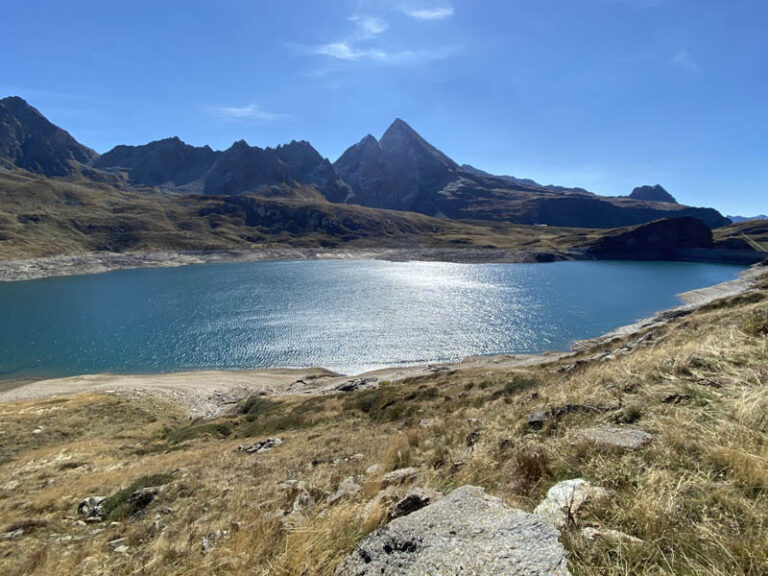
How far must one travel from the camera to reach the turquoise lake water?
166 ft

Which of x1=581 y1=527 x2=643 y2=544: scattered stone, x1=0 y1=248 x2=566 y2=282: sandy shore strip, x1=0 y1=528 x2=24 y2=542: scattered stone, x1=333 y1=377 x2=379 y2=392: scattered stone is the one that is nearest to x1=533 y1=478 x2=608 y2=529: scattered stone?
x1=581 y1=527 x2=643 y2=544: scattered stone

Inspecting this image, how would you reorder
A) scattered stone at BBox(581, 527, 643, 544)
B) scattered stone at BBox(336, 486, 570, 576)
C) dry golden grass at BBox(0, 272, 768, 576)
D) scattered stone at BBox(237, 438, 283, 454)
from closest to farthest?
scattered stone at BBox(336, 486, 570, 576), scattered stone at BBox(581, 527, 643, 544), dry golden grass at BBox(0, 272, 768, 576), scattered stone at BBox(237, 438, 283, 454)

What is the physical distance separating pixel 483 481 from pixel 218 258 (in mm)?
172972

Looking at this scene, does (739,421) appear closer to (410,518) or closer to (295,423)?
(410,518)

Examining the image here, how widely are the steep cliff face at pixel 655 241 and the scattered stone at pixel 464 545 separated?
193m

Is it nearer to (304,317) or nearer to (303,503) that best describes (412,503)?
(303,503)

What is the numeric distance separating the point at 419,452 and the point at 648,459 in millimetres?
5664

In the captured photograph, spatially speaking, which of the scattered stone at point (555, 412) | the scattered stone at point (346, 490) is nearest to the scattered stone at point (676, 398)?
the scattered stone at point (555, 412)

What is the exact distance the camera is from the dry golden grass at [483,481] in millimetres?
3443

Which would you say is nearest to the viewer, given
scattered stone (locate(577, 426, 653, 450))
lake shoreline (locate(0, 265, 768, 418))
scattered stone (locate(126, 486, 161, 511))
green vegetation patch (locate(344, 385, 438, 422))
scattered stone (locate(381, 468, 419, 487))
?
scattered stone (locate(577, 426, 653, 450))

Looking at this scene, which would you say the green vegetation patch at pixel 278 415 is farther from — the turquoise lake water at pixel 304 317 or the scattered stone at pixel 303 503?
the turquoise lake water at pixel 304 317

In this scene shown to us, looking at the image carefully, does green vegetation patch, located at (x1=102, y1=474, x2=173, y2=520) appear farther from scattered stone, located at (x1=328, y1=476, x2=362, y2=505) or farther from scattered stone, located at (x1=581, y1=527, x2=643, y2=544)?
scattered stone, located at (x1=581, y1=527, x2=643, y2=544)

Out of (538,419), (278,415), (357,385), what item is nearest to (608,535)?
(538,419)

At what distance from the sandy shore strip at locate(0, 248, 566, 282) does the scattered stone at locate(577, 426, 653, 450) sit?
149m
